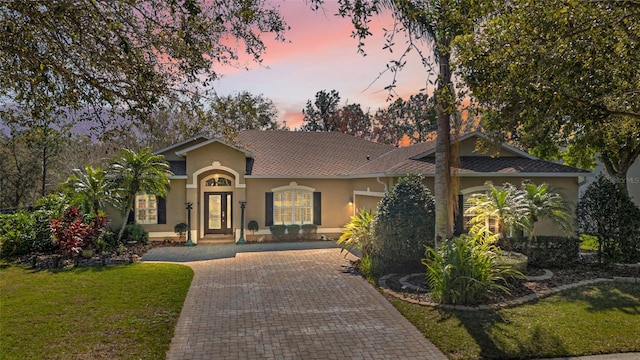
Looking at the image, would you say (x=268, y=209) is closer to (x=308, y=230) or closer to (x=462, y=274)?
(x=308, y=230)

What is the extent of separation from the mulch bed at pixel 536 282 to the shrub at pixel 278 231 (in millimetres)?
7970

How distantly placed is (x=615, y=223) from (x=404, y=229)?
666cm

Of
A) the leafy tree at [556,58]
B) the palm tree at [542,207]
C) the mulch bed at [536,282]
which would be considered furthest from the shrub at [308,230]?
the leafy tree at [556,58]

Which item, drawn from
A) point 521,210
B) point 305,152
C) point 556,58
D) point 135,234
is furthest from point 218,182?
point 556,58

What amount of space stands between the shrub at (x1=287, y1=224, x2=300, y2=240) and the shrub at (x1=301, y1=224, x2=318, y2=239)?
0.29 meters

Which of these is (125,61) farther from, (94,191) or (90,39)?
(94,191)

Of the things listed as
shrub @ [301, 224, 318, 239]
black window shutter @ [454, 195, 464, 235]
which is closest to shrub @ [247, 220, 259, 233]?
shrub @ [301, 224, 318, 239]

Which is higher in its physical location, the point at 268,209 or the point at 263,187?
the point at 263,187

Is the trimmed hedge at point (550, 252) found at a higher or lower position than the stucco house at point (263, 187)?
lower

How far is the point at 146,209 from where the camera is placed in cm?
1773

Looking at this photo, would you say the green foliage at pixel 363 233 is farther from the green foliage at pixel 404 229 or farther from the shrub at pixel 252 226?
the shrub at pixel 252 226

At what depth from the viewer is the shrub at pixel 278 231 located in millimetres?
18156

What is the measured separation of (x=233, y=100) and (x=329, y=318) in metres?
4.84

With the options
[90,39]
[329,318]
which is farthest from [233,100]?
[329,318]
